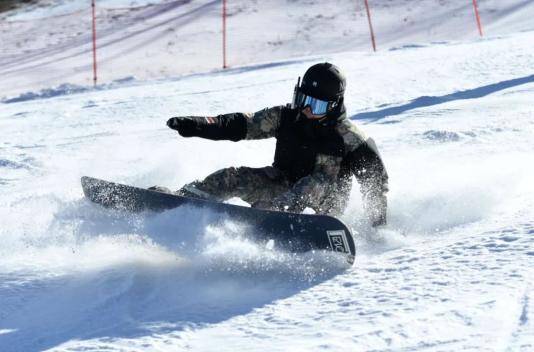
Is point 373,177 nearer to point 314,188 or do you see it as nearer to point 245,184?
point 314,188

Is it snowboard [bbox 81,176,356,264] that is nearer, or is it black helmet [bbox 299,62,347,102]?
snowboard [bbox 81,176,356,264]

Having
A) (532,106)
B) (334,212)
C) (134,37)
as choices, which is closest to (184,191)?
(334,212)

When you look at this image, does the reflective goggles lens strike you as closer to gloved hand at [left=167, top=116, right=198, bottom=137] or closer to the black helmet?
the black helmet

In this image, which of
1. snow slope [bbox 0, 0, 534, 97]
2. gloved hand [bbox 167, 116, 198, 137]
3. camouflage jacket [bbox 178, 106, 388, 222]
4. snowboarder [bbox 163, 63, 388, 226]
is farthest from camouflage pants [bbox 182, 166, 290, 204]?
snow slope [bbox 0, 0, 534, 97]

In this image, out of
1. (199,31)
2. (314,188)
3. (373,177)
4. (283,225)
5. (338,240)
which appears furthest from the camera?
(199,31)

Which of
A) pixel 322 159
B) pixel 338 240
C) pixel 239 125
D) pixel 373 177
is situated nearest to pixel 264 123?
pixel 239 125

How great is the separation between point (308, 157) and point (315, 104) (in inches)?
15.5

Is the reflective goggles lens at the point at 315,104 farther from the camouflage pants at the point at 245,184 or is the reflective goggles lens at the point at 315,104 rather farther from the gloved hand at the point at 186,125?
the gloved hand at the point at 186,125

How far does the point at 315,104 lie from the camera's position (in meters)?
5.85

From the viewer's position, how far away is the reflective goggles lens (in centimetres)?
583

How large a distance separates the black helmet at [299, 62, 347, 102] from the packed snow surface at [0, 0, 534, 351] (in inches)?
40.0

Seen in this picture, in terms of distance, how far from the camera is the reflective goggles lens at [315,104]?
5.83m

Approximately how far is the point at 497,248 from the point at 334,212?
129 centimetres

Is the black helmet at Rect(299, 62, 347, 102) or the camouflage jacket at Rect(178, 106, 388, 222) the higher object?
the black helmet at Rect(299, 62, 347, 102)
